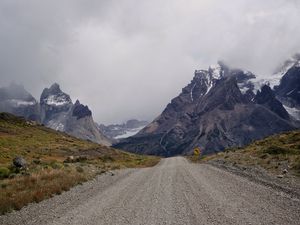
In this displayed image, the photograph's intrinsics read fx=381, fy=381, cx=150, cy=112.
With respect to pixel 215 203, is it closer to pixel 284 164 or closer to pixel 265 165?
pixel 284 164

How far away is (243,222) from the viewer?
1354cm

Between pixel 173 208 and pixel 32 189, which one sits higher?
pixel 32 189

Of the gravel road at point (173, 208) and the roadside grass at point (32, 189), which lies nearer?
the gravel road at point (173, 208)

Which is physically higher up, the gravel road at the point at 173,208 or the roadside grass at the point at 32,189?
the roadside grass at the point at 32,189

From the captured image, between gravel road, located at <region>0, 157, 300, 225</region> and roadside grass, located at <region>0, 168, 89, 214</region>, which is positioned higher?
roadside grass, located at <region>0, 168, 89, 214</region>

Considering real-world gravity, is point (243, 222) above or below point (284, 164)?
below

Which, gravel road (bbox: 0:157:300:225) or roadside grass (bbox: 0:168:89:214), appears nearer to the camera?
gravel road (bbox: 0:157:300:225)

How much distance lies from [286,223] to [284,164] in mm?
18107

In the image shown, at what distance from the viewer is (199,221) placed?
1433cm

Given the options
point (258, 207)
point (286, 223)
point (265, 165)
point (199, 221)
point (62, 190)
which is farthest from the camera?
point (265, 165)

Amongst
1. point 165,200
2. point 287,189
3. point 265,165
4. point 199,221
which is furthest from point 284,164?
point 199,221

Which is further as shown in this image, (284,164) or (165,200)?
(284,164)

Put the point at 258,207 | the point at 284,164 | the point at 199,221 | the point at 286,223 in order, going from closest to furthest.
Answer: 1. the point at 286,223
2. the point at 199,221
3. the point at 258,207
4. the point at 284,164

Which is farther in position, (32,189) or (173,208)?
(32,189)
